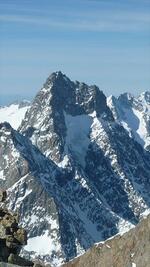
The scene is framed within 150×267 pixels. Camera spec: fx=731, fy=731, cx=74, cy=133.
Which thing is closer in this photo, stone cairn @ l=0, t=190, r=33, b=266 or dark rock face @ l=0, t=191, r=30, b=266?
stone cairn @ l=0, t=190, r=33, b=266

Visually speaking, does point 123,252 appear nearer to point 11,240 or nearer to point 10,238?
point 11,240

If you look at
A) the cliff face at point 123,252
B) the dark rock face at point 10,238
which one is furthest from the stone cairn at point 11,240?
the cliff face at point 123,252

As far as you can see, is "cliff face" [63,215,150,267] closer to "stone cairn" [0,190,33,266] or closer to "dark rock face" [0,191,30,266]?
"stone cairn" [0,190,33,266]

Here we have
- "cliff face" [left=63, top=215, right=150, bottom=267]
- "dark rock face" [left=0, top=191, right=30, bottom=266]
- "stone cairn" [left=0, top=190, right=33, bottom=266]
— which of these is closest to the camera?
"stone cairn" [left=0, top=190, right=33, bottom=266]

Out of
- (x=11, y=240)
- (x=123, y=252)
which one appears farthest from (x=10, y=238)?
(x=123, y=252)

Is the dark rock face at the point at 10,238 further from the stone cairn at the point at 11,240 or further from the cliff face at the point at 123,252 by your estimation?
the cliff face at the point at 123,252

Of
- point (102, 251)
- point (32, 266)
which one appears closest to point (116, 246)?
point (102, 251)

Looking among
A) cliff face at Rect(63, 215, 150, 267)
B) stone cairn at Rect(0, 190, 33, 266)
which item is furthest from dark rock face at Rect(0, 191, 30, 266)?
cliff face at Rect(63, 215, 150, 267)
